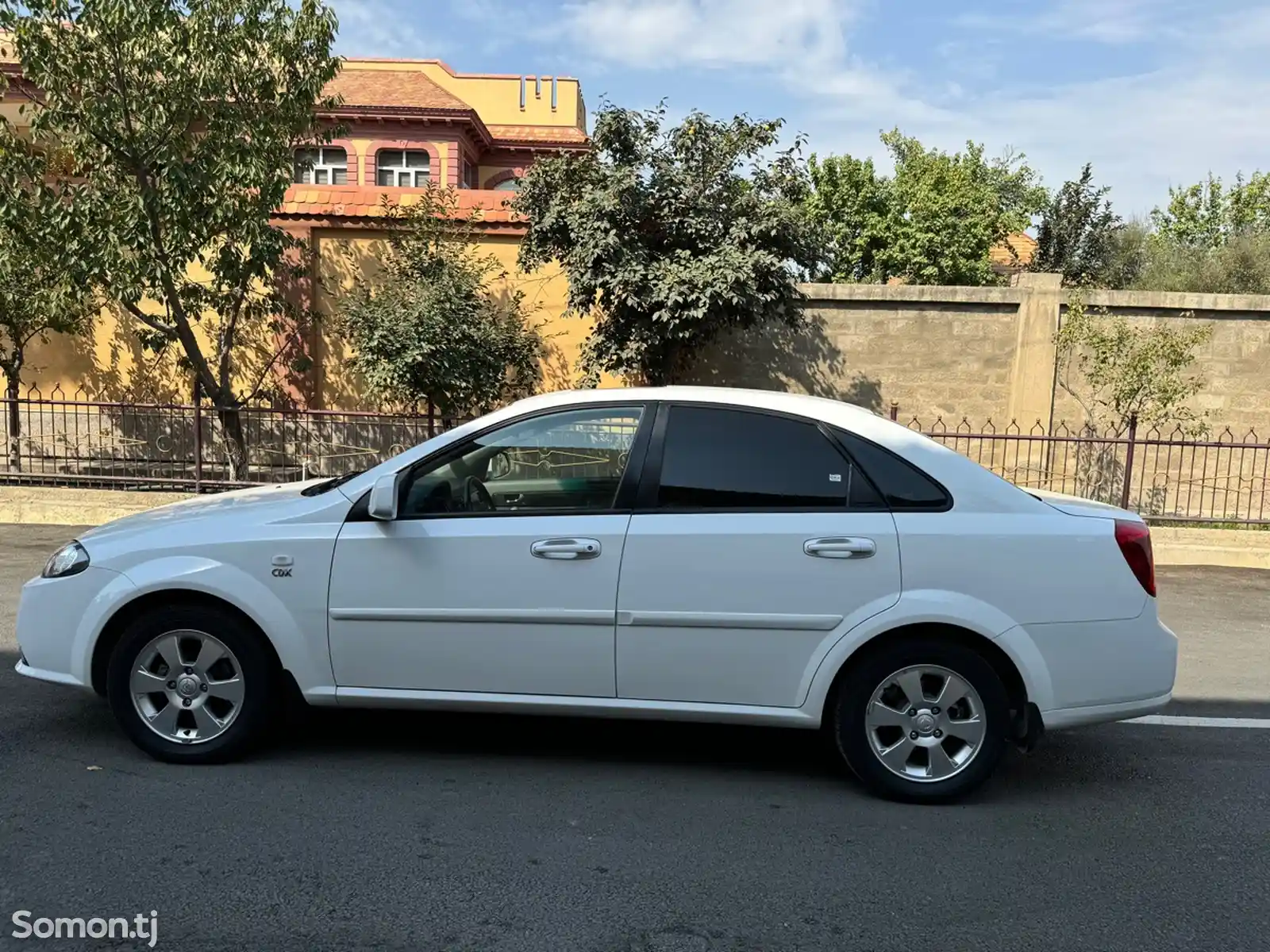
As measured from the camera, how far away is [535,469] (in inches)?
167

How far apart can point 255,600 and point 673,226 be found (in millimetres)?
7994

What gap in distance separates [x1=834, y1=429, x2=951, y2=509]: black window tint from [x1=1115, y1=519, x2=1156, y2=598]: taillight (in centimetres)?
70

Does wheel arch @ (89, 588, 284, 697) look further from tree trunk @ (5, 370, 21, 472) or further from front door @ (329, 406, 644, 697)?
tree trunk @ (5, 370, 21, 472)

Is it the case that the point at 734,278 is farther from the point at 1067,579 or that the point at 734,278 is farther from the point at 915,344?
the point at 1067,579

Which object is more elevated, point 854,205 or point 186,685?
point 854,205

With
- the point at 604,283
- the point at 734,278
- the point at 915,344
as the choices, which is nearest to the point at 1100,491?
the point at 915,344

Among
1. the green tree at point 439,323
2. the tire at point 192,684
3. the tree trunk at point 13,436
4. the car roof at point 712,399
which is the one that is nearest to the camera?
the tire at point 192,684

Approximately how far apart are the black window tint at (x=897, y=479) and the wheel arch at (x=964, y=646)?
0.48 meters

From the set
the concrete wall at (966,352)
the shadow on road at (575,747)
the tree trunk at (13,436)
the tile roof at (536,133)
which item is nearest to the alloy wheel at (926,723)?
the shadow on road at (575,747)

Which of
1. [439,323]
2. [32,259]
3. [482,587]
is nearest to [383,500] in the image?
[482,587]

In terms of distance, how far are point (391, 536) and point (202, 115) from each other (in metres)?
8.23

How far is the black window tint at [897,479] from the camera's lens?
3895 mm

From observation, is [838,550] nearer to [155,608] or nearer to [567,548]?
[567,548]

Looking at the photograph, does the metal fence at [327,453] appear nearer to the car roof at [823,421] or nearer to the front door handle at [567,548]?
the car roof at [823,421]
